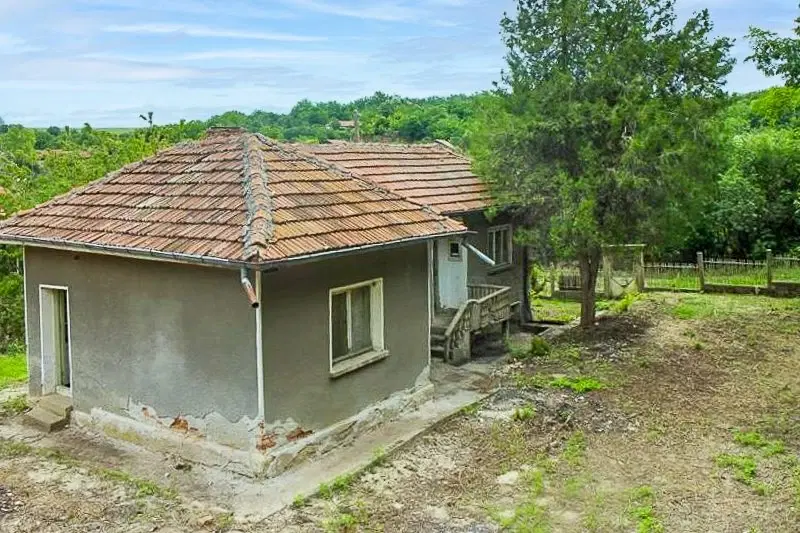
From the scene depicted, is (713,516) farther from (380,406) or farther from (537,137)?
(537,137)

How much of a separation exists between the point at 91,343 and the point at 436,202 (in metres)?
7.49

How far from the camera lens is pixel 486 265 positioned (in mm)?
17516

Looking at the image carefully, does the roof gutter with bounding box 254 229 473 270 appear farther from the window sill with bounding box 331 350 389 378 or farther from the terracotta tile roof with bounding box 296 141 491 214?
the terracotta tile roof with bounding box 296 141 491 214

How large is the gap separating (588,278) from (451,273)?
3.44 metres

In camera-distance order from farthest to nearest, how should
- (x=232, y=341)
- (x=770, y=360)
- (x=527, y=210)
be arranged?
(x=527, y=210), (x=770, y=360), (x=232, y=341)

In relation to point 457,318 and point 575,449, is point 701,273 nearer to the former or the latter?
point 457,318

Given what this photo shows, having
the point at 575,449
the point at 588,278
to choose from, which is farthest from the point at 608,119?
the point at 575,449

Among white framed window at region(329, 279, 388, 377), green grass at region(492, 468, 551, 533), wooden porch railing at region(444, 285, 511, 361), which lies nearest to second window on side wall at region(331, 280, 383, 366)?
white framed window at region(329, 279, 388, 377)

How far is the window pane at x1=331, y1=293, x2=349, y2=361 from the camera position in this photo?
35.0ft

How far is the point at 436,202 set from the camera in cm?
1560

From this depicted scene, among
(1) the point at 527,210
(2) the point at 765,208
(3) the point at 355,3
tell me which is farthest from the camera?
(2) the point at 765,208

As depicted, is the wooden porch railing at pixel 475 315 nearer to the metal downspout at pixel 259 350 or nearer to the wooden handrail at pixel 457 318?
the wooden handrail at pixel 457 318

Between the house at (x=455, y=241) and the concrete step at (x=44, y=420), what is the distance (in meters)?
6.84

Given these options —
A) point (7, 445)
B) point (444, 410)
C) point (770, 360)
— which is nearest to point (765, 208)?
point (770, 360)
